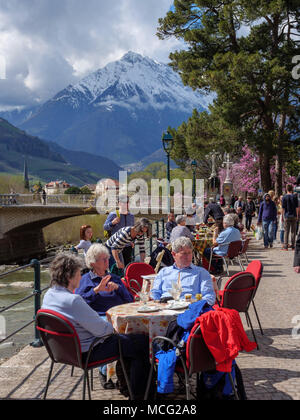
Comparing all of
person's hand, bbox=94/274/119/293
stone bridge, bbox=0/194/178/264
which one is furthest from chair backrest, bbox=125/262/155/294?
stone bridge, bbox=0/194/178/264

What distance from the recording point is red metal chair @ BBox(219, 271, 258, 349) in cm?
555

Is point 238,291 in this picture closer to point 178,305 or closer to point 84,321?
point 178,305

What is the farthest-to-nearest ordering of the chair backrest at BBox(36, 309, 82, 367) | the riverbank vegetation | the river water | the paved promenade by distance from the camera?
the riverbank vegetation → the river water → the paved promenade → the chair backrest at BBox(36, 309, 82, 367)

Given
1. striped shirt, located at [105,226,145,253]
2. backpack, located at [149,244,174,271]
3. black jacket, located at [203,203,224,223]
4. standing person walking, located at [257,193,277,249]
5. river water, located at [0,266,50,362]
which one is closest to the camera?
striped shirt, located at [105,226,145,253]

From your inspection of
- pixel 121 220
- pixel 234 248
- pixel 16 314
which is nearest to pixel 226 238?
pixel 234 248

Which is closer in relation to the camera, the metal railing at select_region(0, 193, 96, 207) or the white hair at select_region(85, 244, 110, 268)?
the white hair at select_region(85, 244, 110, 268)

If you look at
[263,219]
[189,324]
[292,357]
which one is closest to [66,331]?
[189,324]

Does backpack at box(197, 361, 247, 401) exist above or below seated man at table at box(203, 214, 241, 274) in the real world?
below

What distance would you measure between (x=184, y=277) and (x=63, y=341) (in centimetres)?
169

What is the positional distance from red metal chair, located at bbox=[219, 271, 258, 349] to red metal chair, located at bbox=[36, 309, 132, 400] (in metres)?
1.95

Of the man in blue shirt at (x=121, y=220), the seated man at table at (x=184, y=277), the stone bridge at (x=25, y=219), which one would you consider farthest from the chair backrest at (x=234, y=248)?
the stone bridge at (x=25, y=219)

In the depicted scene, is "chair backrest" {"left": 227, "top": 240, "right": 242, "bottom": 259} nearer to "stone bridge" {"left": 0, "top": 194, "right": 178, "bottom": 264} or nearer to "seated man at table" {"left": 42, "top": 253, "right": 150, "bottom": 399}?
"seated man at table" {"left": 42, "top": 253, "right": 150, "bottom": 399}

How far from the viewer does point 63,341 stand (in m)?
3.84
